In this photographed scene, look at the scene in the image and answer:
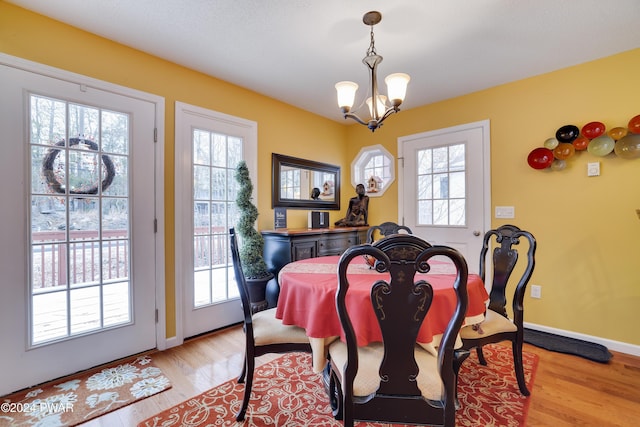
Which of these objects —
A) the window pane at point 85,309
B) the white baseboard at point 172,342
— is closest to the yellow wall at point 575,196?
the white baseboard at point 172,342

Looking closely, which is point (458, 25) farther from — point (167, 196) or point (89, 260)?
point (89, 260)

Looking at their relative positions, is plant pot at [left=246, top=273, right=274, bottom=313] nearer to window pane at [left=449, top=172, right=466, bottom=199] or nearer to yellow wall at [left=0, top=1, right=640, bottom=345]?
yellow wall at [left=0, top=1, right=640, bottom=345]

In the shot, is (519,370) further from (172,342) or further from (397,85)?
(172,342)

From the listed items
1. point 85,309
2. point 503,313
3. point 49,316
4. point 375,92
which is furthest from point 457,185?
point 49,316

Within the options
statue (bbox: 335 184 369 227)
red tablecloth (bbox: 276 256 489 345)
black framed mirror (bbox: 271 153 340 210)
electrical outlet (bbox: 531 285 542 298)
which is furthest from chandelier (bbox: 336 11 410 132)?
electrical outlet (bbox: 531 285 542 298)

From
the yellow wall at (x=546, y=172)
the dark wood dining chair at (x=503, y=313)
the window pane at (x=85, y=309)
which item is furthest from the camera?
the yellow wall at (x=546, y=172)

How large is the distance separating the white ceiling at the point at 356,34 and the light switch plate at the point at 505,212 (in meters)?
1.11

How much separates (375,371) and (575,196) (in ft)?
8.69

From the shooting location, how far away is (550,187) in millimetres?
2697

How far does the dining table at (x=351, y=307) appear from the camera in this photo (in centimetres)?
132

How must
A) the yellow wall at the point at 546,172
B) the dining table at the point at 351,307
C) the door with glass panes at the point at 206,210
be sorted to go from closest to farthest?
1. the dining table at the point at 351,307
2. the yellow wall at the point at 546,172
3. the door with glass panes at the point at 206,210

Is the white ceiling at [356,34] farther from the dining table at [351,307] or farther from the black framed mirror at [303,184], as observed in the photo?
the dining table at [351,307]

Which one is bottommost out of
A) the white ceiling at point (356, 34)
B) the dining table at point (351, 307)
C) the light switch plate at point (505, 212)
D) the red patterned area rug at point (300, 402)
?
the red patterned area rug at point (300, 402)

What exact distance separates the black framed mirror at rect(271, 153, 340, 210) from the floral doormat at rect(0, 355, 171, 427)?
1985 millimetres
